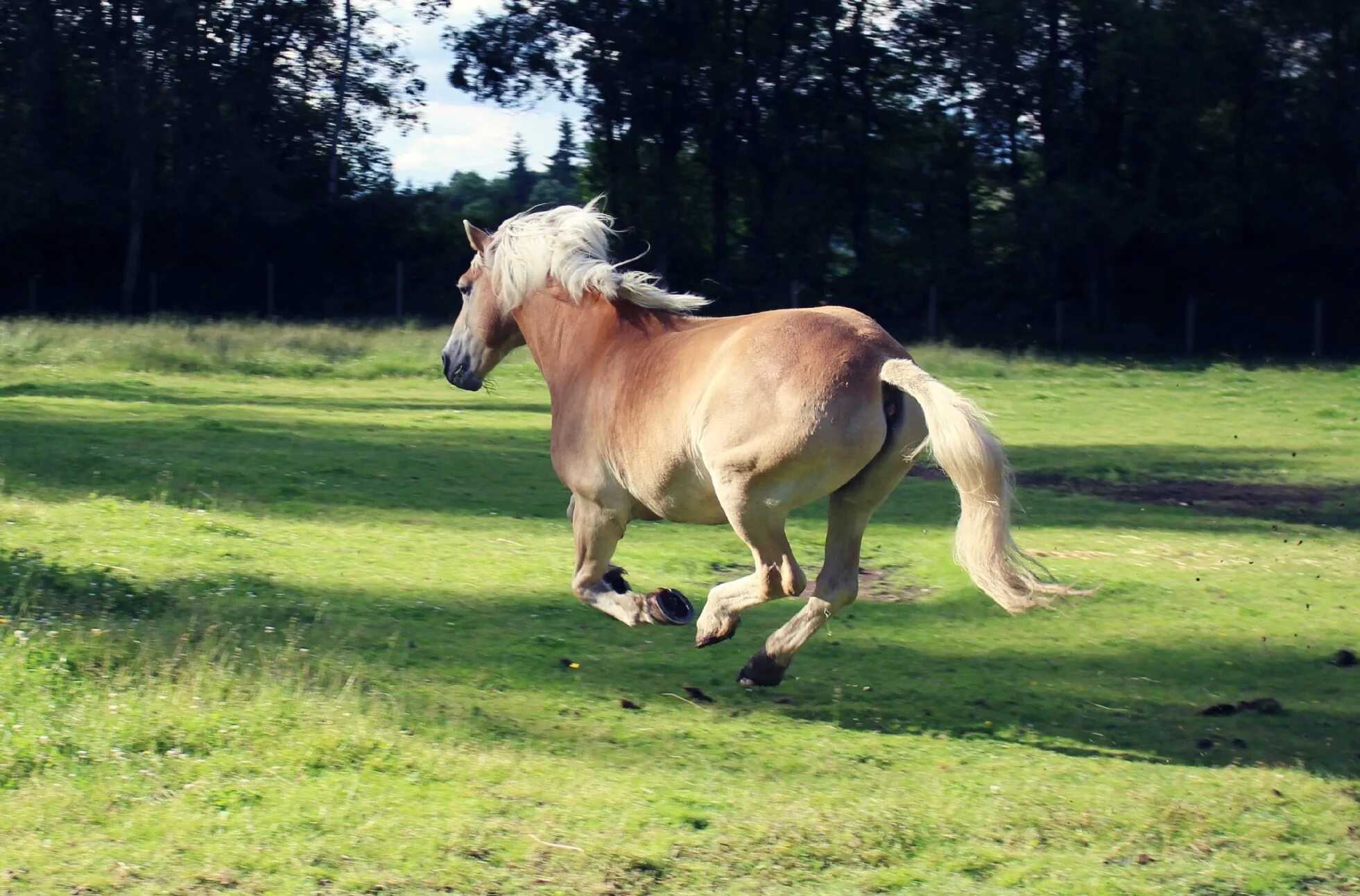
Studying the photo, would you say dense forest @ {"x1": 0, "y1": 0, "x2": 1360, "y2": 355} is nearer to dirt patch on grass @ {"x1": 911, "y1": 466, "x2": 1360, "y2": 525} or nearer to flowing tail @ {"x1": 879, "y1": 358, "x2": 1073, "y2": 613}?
dirt patch on grass @ {"x1": 911, "y1": 466, "x2": 1360, "y2": 525}

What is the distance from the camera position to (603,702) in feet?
19.1

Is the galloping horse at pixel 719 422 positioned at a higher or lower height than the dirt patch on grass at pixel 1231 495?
higher

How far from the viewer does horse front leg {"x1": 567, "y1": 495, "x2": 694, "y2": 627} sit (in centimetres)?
613

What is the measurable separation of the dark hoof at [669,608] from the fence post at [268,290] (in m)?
28.4

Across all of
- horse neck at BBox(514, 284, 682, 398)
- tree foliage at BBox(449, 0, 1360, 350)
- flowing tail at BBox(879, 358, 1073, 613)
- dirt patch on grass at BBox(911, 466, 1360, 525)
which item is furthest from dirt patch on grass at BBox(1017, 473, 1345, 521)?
tree foliage at BBox(449, 0, 1360, 350)

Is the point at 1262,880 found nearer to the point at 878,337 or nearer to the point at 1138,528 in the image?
the point at 878,337

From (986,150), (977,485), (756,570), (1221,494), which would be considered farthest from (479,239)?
(986,150)

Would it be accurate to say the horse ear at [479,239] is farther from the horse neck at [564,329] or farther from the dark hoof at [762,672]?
the dark hoof at [762,672]

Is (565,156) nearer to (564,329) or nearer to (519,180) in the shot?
(519,180)

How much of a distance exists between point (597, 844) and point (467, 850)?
1.25ft

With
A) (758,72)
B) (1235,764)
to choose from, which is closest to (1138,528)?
(1235,764)

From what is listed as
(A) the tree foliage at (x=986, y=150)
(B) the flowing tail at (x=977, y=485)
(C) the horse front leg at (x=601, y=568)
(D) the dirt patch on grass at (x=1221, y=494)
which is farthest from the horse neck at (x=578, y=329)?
(A) the tree foliage at (x=986, y=150)

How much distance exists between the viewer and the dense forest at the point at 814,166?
31.0 metres

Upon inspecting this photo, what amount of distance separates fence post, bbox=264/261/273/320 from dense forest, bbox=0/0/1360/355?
3.7 inches
